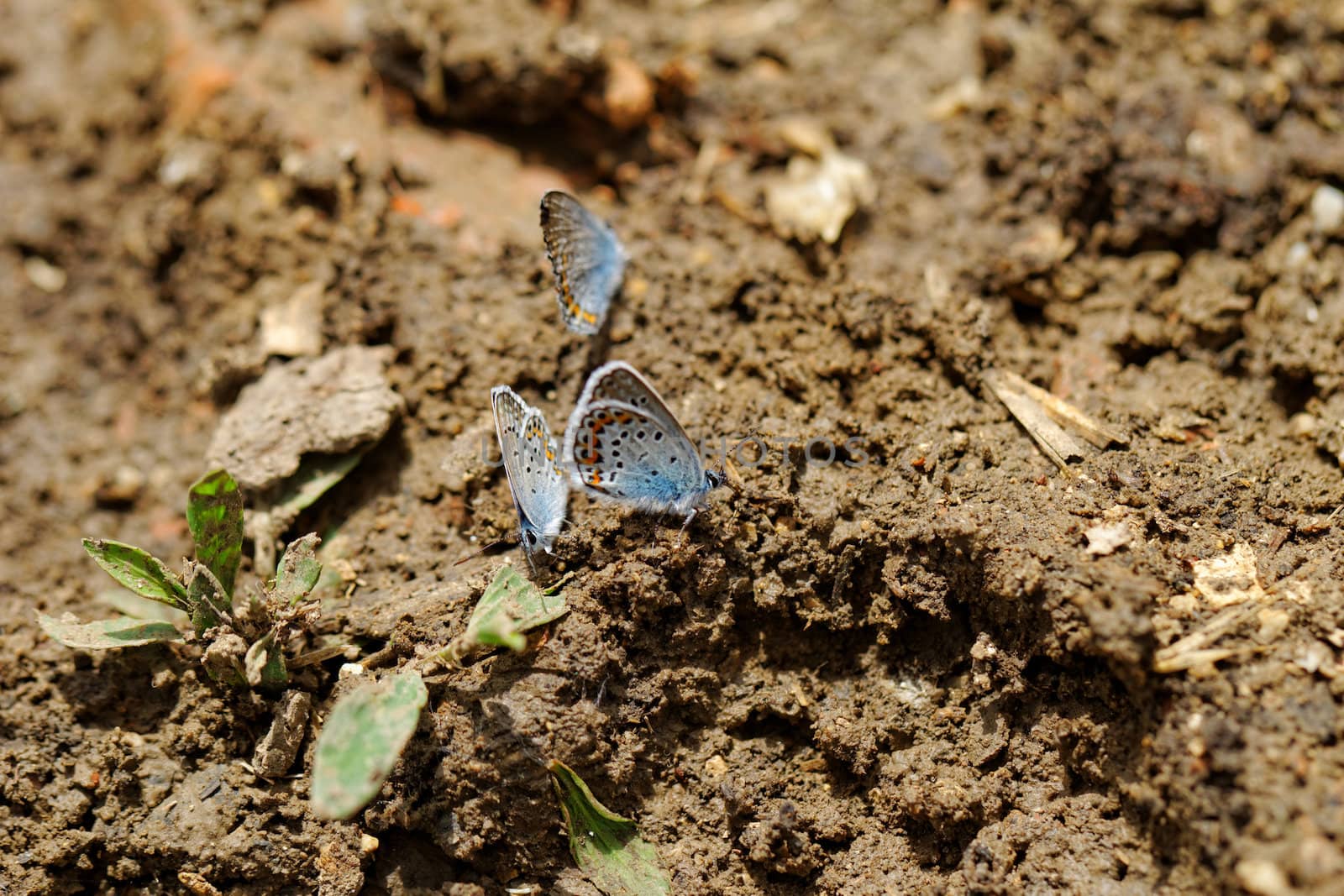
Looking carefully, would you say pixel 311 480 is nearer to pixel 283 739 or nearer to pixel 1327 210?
pixel 283 739

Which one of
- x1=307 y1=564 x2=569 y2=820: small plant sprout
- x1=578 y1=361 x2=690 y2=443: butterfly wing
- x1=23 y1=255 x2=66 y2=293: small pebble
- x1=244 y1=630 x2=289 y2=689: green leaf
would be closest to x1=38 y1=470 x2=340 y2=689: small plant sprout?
x1=244 y1=630 x2=289 y2=689: green leaf

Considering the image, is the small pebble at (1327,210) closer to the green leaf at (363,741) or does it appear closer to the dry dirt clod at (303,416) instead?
the dry dirt clod at (303,416)

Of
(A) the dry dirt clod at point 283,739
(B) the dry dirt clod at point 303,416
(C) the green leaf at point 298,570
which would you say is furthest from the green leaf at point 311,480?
(A) the dry dirt clod at point 283,739

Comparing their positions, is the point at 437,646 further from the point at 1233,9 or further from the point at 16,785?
the point at 1233,9

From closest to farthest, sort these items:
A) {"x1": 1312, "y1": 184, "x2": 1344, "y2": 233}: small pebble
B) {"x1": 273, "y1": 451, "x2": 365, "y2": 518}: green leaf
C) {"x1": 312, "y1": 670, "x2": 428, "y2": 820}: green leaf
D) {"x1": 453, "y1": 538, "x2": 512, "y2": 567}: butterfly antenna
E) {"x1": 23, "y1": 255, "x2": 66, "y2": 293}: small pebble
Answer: {"x1": 312, "y1": 670, "x2": 428, "y2": 820}: green leaf < {"x1": 453, "y1": 538, "x2": 512, "y2": 567}: butterfly antenna < {"x1": 273, "y1": 451, "x2": 365, "y2": 518}: green leaf < {"x1": 1312, "y1": 184, "x2": 1344, "y2": 233}: small pebble < {"x1": 23, "y1": 255, "x2": 66, "y2": 293}: small pebble

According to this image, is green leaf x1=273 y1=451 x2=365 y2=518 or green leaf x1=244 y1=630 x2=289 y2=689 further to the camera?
green leaf x1=273 y1=451 x2=365 y2=518

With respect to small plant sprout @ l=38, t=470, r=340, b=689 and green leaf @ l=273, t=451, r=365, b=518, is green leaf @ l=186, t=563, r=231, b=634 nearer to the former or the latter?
small plant sprout @ l=38, t=470, r=340, b=689
